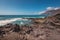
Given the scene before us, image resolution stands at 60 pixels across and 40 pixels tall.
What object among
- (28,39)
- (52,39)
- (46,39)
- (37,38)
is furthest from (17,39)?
(52,39)

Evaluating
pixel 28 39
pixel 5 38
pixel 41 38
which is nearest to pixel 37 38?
pixel 41 38

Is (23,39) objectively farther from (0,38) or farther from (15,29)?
(15,29)

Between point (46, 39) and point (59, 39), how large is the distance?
75 centimetres

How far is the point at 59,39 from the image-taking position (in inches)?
201

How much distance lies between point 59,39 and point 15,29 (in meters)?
2.92

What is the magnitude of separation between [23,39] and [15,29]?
1.81m

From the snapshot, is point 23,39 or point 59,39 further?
point 59,39

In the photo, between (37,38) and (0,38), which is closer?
(0,38)

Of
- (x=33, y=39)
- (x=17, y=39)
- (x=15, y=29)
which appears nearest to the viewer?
(x=17, y=39)

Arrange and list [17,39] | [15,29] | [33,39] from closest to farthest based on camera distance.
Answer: [17,39] → [33,39] → [15,29]

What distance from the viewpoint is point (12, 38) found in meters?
4.59

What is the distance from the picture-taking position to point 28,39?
4.82m

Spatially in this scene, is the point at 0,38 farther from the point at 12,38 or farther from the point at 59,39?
the point at 59,39

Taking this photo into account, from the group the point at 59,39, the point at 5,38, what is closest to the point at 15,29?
the point at 5,38
